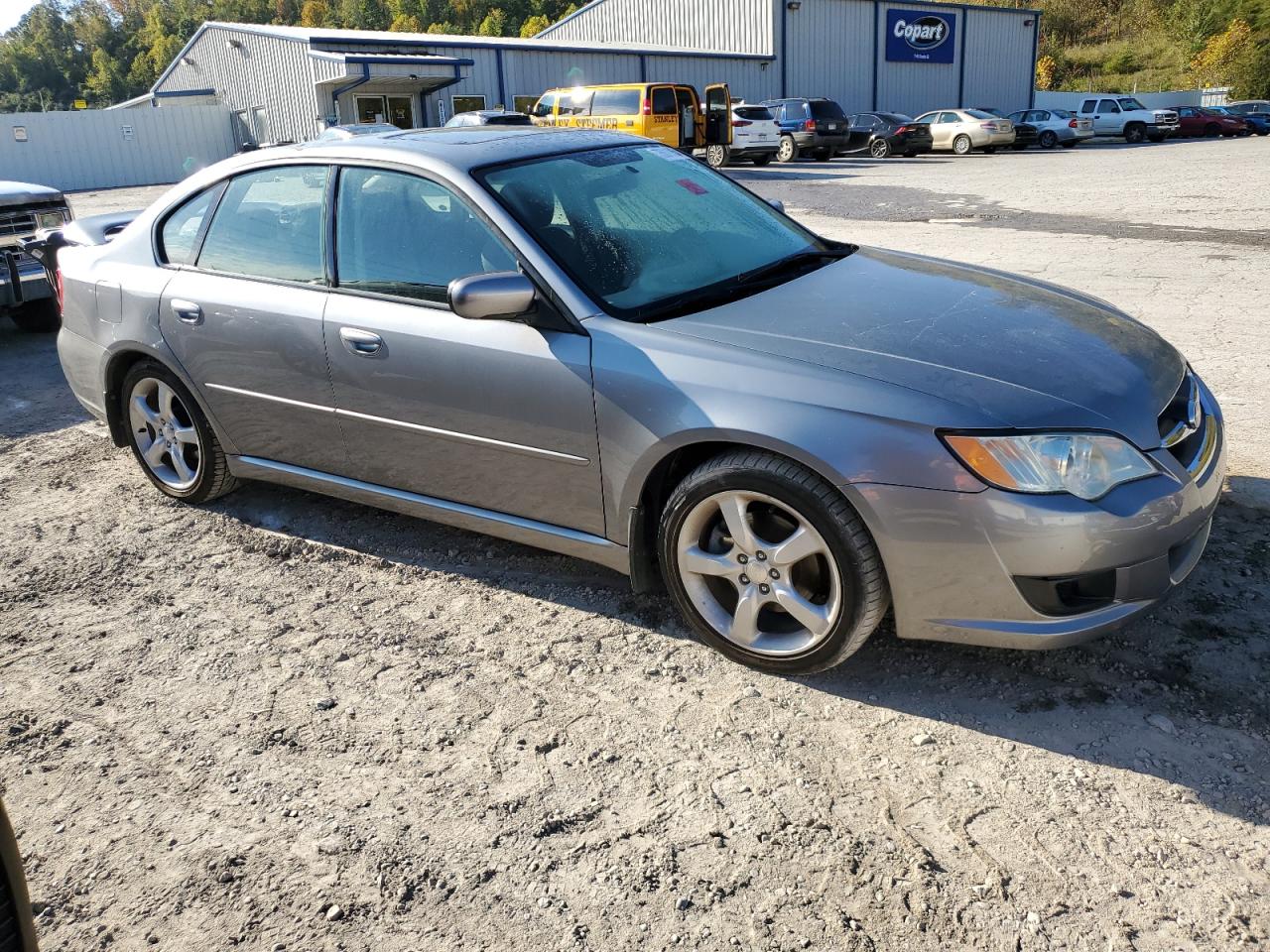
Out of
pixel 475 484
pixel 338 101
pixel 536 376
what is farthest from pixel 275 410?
pixel 338 101

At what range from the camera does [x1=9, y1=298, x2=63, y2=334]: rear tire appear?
8.92 metres

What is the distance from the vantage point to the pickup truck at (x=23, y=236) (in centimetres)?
809

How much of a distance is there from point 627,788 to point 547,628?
0.94 metres

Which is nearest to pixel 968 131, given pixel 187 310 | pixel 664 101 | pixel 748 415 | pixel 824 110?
pixel 824 110

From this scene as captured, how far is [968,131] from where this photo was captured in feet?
105

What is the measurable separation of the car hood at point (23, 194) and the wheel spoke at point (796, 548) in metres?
7.58

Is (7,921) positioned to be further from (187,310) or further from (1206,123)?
(1206,123)

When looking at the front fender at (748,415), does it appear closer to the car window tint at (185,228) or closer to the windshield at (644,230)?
the windshield at (644,230)

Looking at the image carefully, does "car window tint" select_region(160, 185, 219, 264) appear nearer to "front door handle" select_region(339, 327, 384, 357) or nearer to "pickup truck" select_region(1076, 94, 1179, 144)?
"front door handle" select_region(339, 327, 384, 357)

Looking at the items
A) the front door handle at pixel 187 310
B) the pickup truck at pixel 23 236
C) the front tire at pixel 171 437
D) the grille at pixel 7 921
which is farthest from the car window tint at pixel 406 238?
the pickup truck at pixel 23 236

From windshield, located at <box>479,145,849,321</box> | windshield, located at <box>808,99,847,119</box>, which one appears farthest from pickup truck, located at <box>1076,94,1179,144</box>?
windshield, located at <box>479,145,849,321</box>

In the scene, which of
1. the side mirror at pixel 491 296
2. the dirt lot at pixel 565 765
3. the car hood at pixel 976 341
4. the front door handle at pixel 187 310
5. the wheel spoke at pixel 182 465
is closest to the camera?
the dirt lot at pixel 565 765

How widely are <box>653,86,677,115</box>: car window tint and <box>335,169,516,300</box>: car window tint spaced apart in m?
22.9

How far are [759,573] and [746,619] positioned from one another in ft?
0.53
